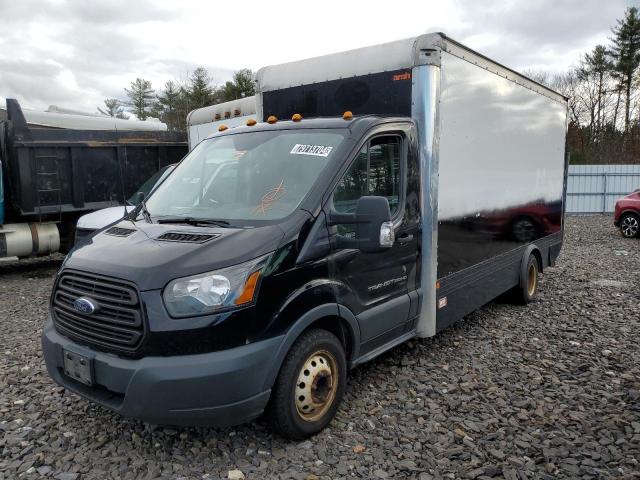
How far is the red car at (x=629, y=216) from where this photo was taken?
14.7 meters

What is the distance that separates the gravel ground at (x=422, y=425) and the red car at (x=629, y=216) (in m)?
10.4

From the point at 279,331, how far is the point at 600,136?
124ft

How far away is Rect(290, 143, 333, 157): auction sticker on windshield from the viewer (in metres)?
3.74

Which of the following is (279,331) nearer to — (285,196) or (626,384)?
(285,196)

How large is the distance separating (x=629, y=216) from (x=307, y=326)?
14682 millimetres

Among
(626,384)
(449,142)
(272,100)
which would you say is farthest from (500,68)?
(626,384)

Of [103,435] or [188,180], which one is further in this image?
[188,180]

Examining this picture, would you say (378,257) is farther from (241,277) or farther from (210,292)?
(210,292)

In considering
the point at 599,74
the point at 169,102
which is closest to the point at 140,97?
the point at 169,102

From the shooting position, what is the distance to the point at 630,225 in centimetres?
1480

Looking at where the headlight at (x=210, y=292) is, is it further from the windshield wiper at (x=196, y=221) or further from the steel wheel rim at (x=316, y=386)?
the steel wheel rim at (x=316, y=386)

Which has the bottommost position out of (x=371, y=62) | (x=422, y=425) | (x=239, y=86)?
(x=422, y=425)

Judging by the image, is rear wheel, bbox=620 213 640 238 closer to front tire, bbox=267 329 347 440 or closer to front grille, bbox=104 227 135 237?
front tire, bbox=267 329 347 440

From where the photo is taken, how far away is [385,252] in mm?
4020
